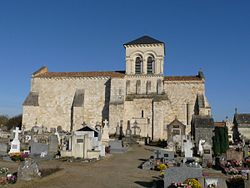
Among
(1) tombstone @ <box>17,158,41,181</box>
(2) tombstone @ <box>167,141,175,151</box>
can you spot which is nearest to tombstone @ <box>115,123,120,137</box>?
(2) tombstone @ <box>167,141,175,151</box>

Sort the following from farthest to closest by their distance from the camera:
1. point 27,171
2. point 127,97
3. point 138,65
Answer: point 138,65 → point 127,97 → point 27,171

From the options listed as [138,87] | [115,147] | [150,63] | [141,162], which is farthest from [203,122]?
[141,162]

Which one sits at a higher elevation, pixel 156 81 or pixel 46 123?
pixel 156 81

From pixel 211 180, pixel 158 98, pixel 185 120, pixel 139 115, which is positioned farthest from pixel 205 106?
pixel 211 180

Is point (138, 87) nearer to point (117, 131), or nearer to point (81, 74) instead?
point (117, 131)

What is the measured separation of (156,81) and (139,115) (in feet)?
15.0

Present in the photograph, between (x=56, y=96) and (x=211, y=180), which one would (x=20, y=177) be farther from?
(x=56, y=96)

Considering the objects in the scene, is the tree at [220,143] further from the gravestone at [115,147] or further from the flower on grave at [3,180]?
the flower on grave at [3,180]

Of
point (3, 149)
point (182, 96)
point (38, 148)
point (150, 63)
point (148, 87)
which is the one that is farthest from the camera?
point (150, 63)

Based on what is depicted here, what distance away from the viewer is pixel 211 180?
8.50m

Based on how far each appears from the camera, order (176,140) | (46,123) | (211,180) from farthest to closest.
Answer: (46,123) → (176,140) → (211,180)

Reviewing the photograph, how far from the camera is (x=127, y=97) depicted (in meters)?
35.2

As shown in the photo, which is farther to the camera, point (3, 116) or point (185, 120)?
point (3, 116)

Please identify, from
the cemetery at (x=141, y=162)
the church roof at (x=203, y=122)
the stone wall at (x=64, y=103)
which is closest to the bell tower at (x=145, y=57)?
the stone wall at (x=64, y=103)
